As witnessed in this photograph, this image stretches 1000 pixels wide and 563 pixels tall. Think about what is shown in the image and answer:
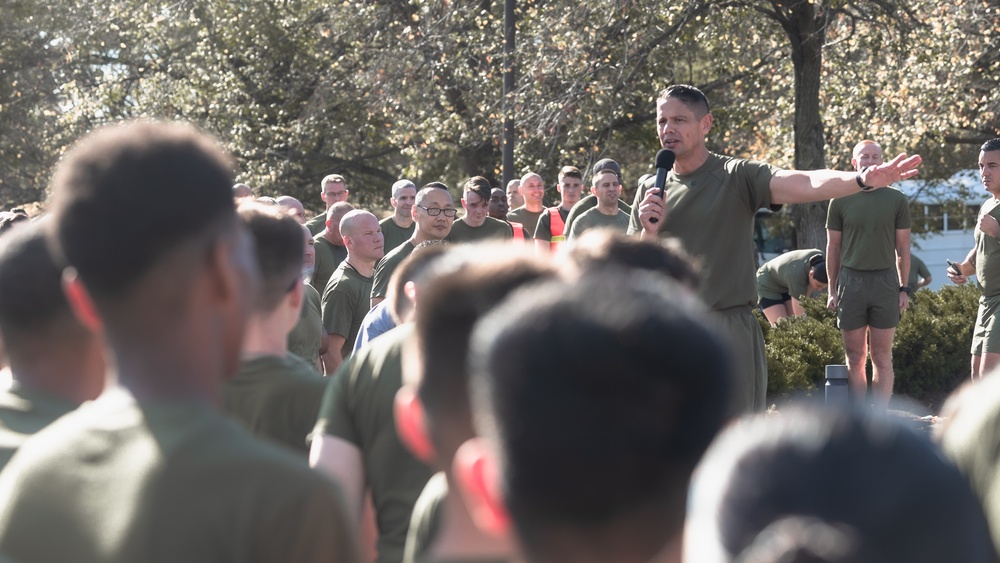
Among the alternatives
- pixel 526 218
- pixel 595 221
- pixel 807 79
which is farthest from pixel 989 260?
pixel 807 79

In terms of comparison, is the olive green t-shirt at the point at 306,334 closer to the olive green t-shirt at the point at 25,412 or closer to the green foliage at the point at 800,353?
the olive green t-shirt at the point at 25,412

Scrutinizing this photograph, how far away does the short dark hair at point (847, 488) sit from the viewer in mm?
971

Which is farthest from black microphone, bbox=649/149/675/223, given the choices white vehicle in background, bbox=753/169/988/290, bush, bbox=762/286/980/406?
white vehicle in background, bbox=753/169/988/290

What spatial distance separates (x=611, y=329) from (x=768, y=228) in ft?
88.9

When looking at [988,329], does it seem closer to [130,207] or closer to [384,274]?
[384,274]

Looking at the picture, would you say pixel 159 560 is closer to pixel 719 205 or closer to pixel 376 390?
pixel 376 390

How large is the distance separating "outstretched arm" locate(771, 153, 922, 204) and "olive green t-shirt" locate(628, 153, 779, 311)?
161 millimetres

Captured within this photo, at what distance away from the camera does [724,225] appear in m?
5.79

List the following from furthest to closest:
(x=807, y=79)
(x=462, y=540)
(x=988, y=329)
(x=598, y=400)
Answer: (x=807, y=79)
(x=988, y=329)
(x=462, y=540)
(x=598, y=400)

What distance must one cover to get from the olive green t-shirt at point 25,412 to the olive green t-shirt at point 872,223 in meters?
8.46

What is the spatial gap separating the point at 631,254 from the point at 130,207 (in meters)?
1.24

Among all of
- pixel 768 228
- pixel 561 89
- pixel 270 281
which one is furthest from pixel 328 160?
pixel 270 281

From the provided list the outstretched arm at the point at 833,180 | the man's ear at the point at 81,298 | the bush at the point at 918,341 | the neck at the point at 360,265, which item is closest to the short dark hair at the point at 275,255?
the man's ear at the point at 81,298

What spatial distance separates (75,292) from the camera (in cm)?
189
